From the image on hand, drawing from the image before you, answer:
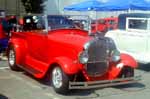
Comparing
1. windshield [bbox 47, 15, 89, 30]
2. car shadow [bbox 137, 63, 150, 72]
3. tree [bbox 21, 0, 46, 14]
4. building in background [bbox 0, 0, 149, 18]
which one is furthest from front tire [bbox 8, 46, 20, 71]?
building in background [bbox 0, 0, 149, 18]

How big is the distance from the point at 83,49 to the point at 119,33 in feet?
15.1

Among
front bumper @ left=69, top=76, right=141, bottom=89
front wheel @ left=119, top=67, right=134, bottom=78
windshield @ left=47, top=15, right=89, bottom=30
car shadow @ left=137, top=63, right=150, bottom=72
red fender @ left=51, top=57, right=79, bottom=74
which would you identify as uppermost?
windshield @ left=47, top=15, right=89, bottom=30


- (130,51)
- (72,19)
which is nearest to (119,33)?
(130,51)

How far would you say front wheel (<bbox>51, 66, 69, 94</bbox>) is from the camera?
799 cm

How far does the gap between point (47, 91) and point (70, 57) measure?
92 centimetres

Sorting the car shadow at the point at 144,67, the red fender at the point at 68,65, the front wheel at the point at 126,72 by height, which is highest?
the red fender at the point at 68,65

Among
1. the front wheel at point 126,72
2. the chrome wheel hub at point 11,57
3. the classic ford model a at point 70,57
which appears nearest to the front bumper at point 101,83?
the classic ford model a at point 70,57

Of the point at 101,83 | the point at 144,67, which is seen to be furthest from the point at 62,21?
the point at 144,67

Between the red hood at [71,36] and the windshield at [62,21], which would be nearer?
the red hood at [71,36]

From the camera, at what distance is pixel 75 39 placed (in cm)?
877

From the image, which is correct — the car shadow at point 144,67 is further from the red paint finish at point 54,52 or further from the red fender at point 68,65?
the red fender at point 68,65

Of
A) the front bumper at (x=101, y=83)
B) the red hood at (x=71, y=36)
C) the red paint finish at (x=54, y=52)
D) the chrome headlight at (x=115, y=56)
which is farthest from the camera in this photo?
the chrome headlight at (x=115, y=56)

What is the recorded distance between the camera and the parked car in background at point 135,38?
37.6ft

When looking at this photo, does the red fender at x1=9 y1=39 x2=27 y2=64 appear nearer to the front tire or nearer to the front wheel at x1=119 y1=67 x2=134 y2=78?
the front tire
